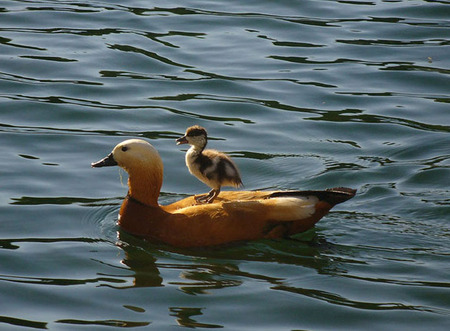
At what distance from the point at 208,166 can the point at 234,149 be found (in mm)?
2071

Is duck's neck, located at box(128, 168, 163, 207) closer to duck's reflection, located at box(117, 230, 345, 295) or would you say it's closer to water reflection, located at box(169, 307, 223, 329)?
duck's reflection, located at box(117, 230, 345, 295)

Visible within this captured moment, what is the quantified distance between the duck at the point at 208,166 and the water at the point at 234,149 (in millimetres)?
737

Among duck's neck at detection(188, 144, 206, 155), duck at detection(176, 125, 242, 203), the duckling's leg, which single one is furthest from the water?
duck's neck at detection(188, 144, 206, 155)

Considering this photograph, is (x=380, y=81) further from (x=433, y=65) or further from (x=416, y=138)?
(x=416, y=138)

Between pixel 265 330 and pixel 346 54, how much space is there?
26.0 feet

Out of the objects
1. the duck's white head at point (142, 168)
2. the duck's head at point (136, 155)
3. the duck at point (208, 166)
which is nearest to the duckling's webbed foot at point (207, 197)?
the duck at point (208, 166)

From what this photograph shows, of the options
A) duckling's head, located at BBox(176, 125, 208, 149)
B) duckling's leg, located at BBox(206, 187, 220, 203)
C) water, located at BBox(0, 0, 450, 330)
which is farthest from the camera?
duckling's head, located at BBox(176, 125, 208, 149)

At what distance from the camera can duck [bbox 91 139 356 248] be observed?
898cm

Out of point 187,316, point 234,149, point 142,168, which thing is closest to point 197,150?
point 142,168

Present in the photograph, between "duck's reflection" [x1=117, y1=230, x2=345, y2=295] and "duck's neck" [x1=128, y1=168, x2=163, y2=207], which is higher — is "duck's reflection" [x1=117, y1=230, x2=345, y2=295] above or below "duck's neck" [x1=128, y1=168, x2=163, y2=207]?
below

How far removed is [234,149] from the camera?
11570 millimetres

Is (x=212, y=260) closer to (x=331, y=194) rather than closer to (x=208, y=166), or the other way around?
(x=208, y=166)

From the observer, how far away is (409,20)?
16.2 m

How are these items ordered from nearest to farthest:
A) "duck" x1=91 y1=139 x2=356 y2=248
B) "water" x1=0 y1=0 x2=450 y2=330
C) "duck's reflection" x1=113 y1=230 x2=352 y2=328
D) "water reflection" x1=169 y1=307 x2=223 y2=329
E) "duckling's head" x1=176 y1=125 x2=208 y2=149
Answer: "water reflection" x1=169 y1=307 x2=223 y2=329 → "water" x1=0 y1=0 x2=450 y2=330 → "duck's reflection" x1=113 y1=230 x2=352 y2=328 → "duck" x1=91 y1=139 x2=356 y2=248 → "duckling's head" x1=176 y1=125 x2=208 y2=149
